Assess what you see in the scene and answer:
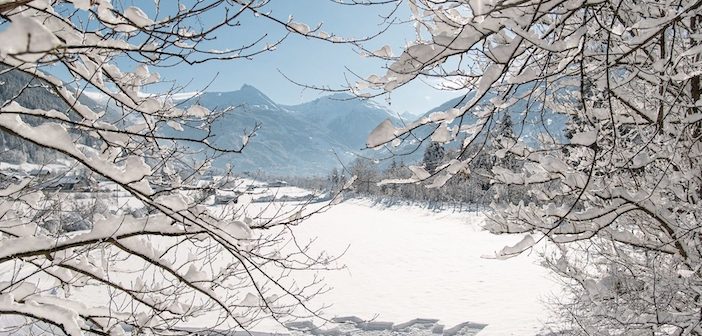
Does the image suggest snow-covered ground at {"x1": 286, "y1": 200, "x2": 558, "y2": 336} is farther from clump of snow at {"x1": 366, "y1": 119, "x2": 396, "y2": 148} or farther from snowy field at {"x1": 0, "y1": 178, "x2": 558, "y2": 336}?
clump of snow at {"x1": 366, "y1": 119, "x2": 396, "y2": 148}

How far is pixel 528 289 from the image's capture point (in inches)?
505

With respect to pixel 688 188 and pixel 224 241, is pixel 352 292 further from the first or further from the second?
pixel 224 241

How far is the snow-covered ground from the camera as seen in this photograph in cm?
1077

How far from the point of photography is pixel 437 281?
14.2 m

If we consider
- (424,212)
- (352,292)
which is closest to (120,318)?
(352,292)

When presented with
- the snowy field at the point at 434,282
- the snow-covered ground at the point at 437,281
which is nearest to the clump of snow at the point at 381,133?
the snowy field at the point at 434,282

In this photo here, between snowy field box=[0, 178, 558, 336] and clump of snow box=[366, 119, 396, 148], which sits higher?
clump of snow box=[366, 119, 396, 148]

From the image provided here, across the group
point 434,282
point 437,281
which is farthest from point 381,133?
point 437,281

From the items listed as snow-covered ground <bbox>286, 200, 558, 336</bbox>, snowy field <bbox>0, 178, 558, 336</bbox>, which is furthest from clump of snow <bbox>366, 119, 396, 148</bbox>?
snow-covered ground <bbox>286, 200, 558, 336</bbox>

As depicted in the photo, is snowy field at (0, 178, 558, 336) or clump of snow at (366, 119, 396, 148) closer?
clump of snow at (366, 119, 396, 148)

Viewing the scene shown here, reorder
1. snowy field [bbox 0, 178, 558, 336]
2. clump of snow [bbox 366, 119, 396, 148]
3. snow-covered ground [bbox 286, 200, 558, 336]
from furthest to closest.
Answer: snow-covered ground [bbox 286, 200, 558, 336], snowy field [bbox 0, 178, 558, 336], clump of snow [bbox 366, 119, 396, 148]

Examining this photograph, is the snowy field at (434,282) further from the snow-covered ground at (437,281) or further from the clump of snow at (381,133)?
the clump of snow at (381,133)

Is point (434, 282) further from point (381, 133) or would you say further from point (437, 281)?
point (381, 133)

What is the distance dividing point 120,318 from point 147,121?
1.24m
